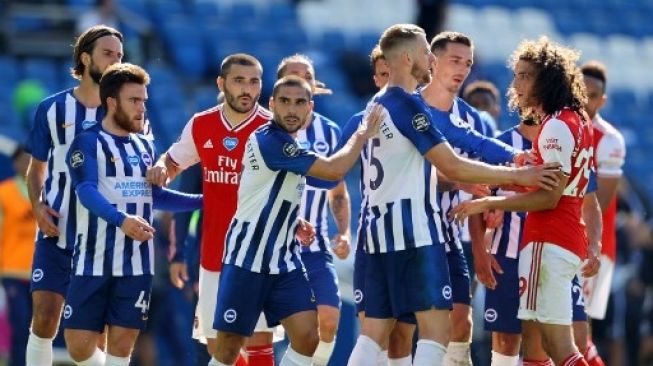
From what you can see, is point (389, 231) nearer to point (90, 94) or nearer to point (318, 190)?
point (318, 190)

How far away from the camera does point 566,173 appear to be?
29.7ft

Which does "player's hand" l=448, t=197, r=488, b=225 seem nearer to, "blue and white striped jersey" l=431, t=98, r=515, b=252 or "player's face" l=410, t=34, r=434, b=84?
"blue and white striped jersey" l=431, t=98, r=515, b=252

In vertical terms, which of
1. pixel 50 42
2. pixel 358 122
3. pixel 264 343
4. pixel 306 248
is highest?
pixel 50 42

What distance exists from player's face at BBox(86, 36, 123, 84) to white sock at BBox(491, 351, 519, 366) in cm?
333

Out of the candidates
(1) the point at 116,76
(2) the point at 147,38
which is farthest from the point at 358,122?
(2) the point at 147,38

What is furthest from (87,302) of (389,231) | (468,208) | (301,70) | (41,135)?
(468,208)

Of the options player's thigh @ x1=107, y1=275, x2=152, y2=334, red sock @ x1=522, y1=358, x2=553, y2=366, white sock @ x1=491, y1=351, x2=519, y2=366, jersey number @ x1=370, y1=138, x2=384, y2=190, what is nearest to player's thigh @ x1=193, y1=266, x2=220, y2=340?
player's thigh @ x1=107, y1=275, x2=152, y2=334

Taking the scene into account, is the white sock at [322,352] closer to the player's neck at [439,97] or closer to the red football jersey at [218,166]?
the red football jersey at [218,166]

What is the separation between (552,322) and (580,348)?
125 cm

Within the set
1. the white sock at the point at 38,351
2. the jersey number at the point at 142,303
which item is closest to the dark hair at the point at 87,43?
the jersey number at the point at 142,303

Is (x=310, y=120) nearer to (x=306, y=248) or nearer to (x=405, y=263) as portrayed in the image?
(x=306, y=248)

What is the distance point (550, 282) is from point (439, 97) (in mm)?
1593

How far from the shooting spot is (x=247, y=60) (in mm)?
10070

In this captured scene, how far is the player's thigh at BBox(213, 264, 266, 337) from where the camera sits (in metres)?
9.33
